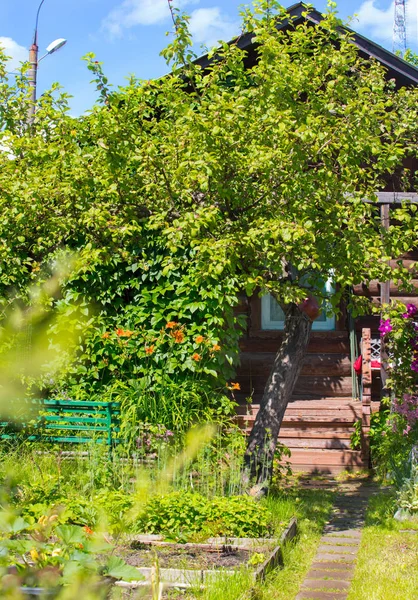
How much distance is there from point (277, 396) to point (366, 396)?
2767 millimetres

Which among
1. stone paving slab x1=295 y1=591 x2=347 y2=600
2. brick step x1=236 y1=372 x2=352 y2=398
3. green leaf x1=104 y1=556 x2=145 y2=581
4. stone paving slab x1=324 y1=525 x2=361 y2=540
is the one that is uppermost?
brick step x1=236 y1=372 x2=352 y2=398

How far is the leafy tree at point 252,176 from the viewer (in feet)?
20.7

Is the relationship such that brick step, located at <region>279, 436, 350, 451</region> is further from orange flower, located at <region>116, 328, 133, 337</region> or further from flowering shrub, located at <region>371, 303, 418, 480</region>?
orange flower, located at <region>116, 328, 133, 337</region>

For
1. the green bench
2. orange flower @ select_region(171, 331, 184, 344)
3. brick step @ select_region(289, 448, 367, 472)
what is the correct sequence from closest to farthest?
the green bench < orange flower @ select_region(171, 331, 184, 344) < brick step @ select_region(289, 448, 367, 472)

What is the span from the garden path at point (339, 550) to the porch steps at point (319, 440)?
880 mm

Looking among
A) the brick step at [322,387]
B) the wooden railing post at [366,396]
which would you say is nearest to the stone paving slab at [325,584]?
the wooden railing post at [366,396]

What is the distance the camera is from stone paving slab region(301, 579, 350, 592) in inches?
199

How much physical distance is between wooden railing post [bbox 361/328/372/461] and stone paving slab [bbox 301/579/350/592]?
14.2 ft

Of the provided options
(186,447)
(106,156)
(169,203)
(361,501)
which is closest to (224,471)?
(186,447)

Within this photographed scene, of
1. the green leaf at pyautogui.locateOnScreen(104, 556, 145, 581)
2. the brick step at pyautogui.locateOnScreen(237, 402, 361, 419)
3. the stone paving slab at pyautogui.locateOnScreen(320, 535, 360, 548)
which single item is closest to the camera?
the green leaf at pyautogui.locateOnScreen(104, 556, 145, 581)

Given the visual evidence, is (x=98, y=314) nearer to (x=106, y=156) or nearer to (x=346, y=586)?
(x=106, y=156)

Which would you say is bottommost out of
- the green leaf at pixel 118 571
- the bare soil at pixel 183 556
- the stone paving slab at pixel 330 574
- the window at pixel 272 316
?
the stone paving slab at pixel 330 574

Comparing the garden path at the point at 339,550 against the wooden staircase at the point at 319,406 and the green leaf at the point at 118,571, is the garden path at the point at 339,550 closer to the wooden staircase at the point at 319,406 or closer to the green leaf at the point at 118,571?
the wooden staircase at the point at 319,406

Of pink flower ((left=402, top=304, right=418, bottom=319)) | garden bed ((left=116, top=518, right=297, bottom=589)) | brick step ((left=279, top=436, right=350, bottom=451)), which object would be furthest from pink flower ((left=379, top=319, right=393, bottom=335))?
garden bed ((left=116, top=518, right=297, bottom=589))
